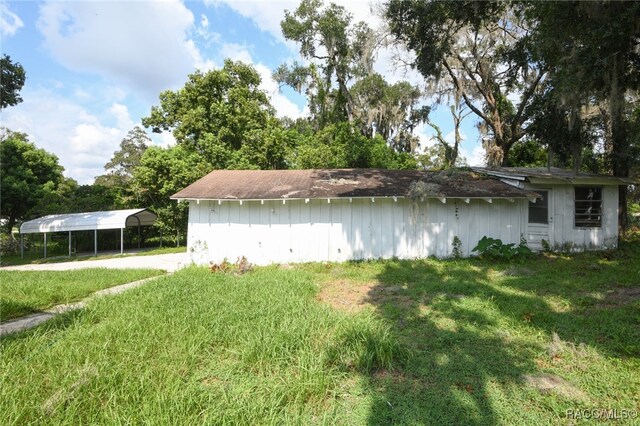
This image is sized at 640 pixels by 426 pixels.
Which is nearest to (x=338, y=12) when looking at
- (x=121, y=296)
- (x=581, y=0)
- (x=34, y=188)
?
(x=581, y=0)

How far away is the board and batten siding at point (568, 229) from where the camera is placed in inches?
452

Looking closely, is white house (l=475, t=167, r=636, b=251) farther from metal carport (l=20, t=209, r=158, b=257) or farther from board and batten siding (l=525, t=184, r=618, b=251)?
metal carport (l=20, t=209, r=158, b=257)

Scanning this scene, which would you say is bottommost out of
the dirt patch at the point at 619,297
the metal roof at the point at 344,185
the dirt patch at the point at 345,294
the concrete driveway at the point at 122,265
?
the concrete driveway at the point at 122,265

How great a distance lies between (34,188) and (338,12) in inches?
937

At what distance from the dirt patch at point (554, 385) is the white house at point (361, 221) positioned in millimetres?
7379

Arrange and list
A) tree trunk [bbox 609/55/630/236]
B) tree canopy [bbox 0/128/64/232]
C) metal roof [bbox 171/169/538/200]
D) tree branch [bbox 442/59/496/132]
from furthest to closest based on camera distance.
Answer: tree canopy [bbox 0/128/64/232] → tree branch [bbox 442/59/496/132] → tree trunk [bbox 609/55/630/236] → metal roof [bbox 171/169/538/200]

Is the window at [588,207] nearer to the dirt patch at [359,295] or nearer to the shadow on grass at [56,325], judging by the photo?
the dirt patch at [359,295]

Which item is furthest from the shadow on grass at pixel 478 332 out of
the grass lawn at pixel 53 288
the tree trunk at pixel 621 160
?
the grass lawn at pixel 53 288

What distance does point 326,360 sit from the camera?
3.70m

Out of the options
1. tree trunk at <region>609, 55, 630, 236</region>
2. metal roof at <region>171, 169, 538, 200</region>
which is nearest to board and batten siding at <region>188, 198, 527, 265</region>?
metal roof at <region>171, 169, 538, 200</region>

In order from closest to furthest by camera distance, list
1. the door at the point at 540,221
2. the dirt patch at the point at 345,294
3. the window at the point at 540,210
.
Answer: the dirt patch at the point at 345,294 → the door at the point at 540,221 → the window at the point at 540,210

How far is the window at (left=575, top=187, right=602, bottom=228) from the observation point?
11.7 m

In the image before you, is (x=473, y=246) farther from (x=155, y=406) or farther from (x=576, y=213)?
(x=155, y=406)

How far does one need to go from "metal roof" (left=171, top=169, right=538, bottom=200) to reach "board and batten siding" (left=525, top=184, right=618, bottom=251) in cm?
153
